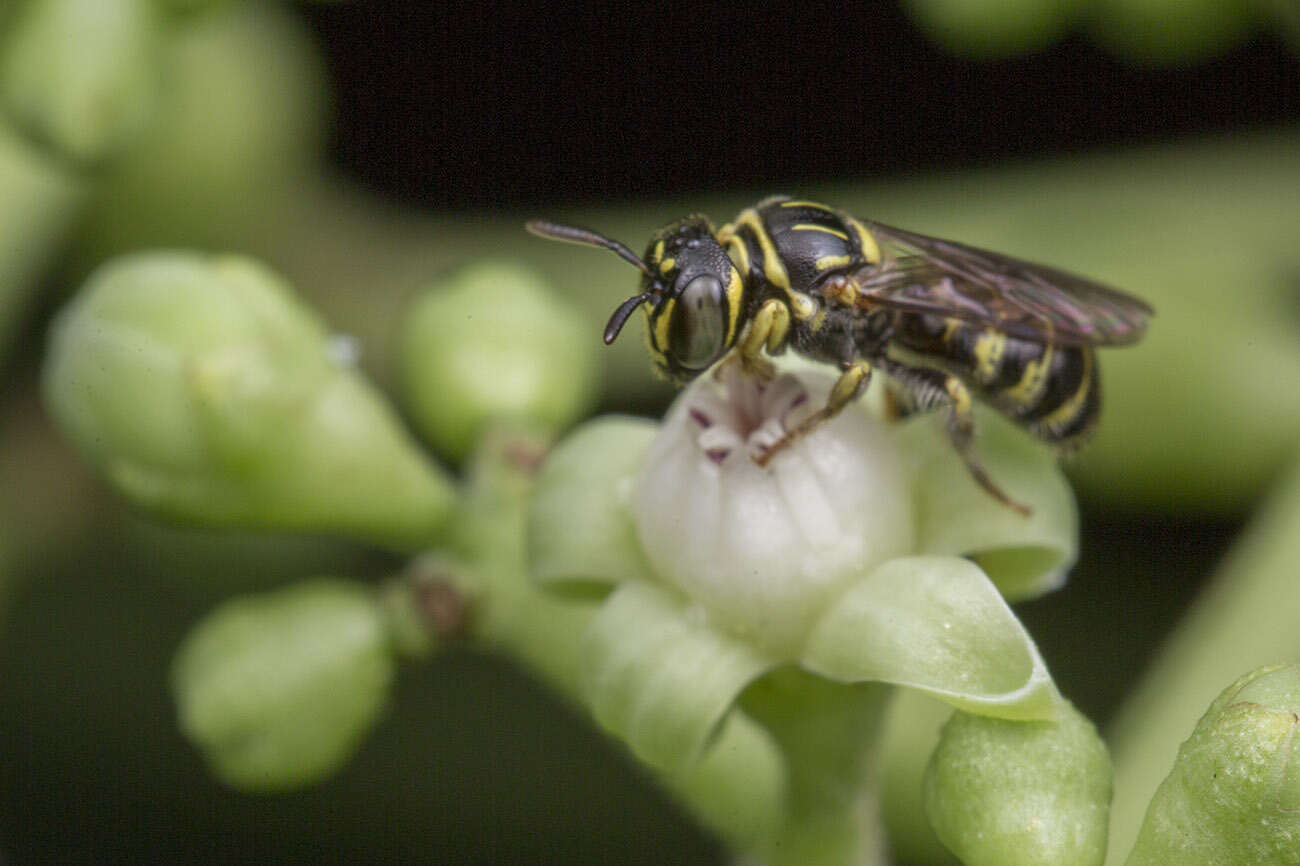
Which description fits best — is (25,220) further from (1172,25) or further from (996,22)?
(1172,25)

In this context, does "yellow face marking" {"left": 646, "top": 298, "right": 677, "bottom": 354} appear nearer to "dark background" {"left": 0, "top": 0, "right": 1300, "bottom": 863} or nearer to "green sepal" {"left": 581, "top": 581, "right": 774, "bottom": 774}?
"green sepal" {"left": 581, "top": 581, "right": 774, "bottom": 774}

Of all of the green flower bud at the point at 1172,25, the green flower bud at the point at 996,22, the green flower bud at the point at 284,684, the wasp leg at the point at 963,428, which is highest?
the green flower bud at the point at 1172,25

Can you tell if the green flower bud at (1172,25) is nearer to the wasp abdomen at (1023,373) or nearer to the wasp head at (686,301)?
the wasp abdomen at (1023,373)

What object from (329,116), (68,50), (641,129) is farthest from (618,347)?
(68,50)

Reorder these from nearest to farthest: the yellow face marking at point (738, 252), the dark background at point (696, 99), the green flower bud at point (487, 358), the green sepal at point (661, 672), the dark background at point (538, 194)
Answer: the green sepal at point (661, 672) < the yellow face marking at point (738, 252) < the green flower bud at point (487, 358) < the dark background at point (538, 194) < the dark background at point (696, 99)

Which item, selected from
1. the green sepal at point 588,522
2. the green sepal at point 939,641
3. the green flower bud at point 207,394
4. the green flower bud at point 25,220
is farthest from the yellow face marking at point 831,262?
the green flower bud at point 25,220

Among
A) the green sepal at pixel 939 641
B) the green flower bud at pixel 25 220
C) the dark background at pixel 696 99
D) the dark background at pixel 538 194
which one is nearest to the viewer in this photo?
the green sepal at pixel 939 641

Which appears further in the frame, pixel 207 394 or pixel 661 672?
pixel 207 394

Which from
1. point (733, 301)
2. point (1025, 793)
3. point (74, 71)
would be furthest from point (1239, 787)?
point (74, 71)
